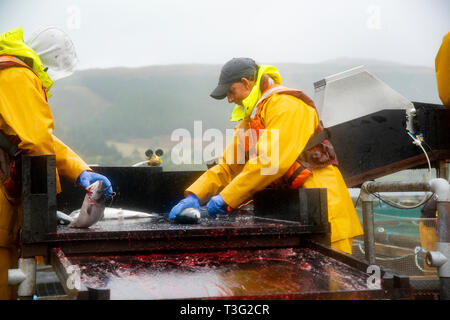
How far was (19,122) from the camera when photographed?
2041 mm

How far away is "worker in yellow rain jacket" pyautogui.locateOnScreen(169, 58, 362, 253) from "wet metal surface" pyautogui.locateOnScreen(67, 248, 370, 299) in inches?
21.8

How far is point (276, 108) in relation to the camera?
7.82 ft

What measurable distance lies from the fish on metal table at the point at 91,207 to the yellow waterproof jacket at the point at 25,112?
0.38 meters

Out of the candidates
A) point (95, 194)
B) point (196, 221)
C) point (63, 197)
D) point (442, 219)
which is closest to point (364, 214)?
point (442, 219)

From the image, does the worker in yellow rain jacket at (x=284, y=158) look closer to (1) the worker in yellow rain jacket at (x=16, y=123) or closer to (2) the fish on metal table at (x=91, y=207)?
(2) the fish on metal table at (x=91, y=207)

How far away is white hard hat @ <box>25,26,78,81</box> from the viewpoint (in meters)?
2.44

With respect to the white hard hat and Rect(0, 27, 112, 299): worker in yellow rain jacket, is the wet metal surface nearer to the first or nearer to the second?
Rect(0, 27, 112, 299): worker in yellow rain jacket

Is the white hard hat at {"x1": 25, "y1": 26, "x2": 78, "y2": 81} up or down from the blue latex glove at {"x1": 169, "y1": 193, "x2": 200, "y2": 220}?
up

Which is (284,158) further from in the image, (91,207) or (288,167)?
(91,207)

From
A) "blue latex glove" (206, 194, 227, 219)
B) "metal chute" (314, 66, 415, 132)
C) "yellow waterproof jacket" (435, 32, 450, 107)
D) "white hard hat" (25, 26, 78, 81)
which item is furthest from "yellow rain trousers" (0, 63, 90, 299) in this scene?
"yellow waterproof jacket" (435, 32, 450, 107)

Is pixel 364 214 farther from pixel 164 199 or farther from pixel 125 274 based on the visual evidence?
pixel 164 199

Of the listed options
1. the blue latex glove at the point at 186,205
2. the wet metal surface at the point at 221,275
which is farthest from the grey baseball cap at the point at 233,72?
the wet metal surface at the point at 221,275

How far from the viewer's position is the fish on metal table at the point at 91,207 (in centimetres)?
184
